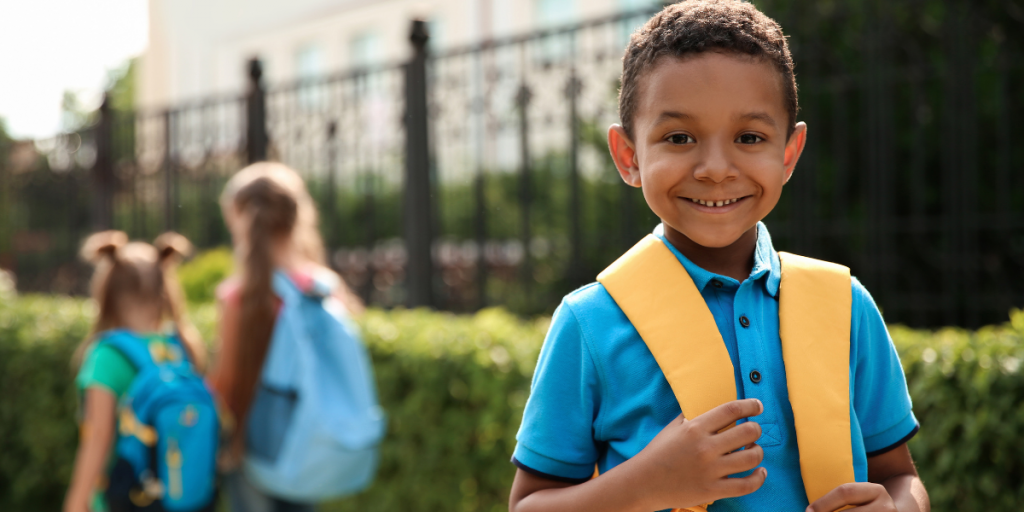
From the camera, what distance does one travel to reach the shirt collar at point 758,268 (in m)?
1.25

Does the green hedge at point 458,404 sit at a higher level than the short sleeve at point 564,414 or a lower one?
lower

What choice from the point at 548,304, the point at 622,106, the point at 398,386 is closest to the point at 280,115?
the point at 548,304

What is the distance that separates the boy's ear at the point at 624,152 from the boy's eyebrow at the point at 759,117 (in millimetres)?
184

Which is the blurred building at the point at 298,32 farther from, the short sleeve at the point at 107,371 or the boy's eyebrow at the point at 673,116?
the boy's eyebrow at the point at 673,116

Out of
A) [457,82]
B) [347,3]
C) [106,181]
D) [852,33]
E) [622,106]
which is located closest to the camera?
[622,106]

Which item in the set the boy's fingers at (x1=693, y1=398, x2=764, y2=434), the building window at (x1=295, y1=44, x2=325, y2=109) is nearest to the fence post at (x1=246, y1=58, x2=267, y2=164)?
the boy's fingers at (x1=693, y1=398, x2=764, y2=434)

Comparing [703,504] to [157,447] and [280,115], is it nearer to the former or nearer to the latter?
[157,447]

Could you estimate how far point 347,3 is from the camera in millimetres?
17531

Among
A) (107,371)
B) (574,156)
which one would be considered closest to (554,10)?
(574,156)

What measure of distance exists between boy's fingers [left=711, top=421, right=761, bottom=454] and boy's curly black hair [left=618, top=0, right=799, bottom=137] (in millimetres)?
470

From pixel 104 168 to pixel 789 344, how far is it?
332 inches

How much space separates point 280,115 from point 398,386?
3333 millimetres

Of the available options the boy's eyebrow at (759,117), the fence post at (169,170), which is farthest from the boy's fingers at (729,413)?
the fence post at (169,170)

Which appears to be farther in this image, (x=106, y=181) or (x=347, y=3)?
(x=347, y=3)
